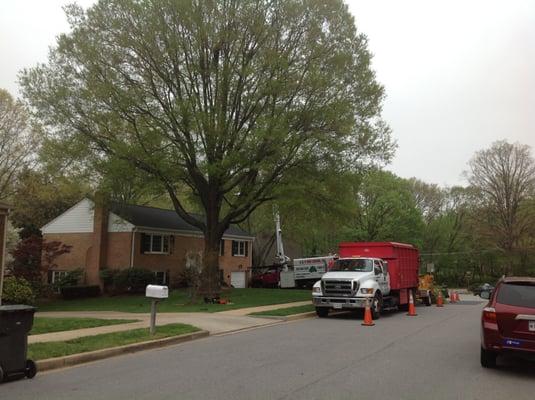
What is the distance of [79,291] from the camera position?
3247cm

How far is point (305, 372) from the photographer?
30.2 feet

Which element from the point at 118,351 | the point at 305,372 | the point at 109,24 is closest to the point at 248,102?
the point at 109,24

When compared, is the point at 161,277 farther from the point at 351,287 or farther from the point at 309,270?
the point at 351,287

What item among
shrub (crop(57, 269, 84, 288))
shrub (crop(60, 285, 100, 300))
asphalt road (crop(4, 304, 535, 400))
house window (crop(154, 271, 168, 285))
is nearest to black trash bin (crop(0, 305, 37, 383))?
asphalt road (crop(4, 304, 535, 400))

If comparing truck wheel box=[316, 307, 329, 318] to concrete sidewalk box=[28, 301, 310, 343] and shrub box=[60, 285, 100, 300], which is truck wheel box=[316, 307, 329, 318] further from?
shrub box=[60, 285, 100, 300]

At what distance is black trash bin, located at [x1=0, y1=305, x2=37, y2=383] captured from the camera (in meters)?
8.51

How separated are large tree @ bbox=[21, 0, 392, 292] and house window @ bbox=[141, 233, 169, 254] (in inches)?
408

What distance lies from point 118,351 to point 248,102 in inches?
655

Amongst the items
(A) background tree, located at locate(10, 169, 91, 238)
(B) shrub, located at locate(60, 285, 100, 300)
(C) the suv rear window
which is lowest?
(B) shrub, located at locate(60, 285, 100, 300)

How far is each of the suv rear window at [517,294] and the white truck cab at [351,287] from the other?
29.7ft

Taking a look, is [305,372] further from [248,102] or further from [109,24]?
[109,24]

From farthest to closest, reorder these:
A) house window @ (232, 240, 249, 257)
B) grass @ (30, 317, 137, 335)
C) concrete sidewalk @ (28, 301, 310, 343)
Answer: house window @ (232, 240, 249, 257) < grass @ (30, 317, 137, 335) < concrete sidewalk @ (28, 301, 310, 343)

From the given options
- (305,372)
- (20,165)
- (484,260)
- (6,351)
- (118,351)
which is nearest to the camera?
(6,351)

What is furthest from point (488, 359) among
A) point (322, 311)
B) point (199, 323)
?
point (322, 311)
